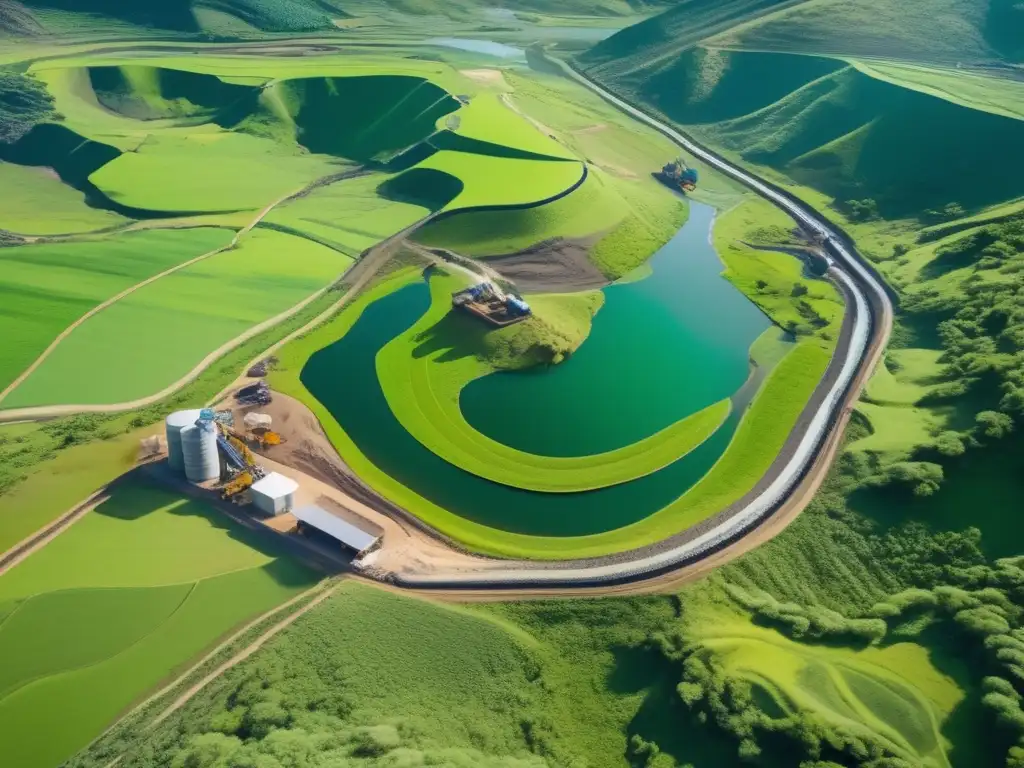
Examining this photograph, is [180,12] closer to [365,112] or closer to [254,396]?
[365,112]

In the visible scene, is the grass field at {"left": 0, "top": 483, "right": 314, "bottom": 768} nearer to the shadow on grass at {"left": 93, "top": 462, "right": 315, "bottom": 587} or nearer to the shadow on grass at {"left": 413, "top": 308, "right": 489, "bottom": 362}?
the shadow on grass at {"left": 93, "top": 462, "right": 315, "bottom": 587}

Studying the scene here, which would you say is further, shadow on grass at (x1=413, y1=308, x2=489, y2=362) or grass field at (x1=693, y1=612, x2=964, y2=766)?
shadow on grass at (x1=413, y1=308, x2=489, y2=362)

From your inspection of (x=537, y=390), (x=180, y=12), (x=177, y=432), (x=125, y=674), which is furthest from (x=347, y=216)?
(x=180, y=12)

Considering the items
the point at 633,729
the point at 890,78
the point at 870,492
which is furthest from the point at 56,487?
the point at 890,78

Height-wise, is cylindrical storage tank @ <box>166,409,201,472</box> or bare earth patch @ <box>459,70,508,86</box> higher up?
bare earth patch @ <box>459,70,508,86</box>

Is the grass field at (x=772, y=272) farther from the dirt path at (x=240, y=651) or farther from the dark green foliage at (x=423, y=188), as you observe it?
the dirt path at (x=240, y=651)

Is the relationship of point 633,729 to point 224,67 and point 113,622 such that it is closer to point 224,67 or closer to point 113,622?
point 113,622

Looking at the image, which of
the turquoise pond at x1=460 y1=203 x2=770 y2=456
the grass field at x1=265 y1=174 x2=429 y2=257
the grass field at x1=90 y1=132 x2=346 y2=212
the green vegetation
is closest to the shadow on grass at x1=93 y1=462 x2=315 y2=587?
the green vegetation

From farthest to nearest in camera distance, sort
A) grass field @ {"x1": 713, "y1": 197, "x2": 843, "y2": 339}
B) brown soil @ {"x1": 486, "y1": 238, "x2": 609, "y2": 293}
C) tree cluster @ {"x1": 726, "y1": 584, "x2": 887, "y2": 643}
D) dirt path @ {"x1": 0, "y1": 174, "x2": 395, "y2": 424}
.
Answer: brown soil @ {"x1": 486, "y1": 238, "x2": 609, "y2": 293} < grass field @ {"x1": 713, "y1": 197, "x2": 843, "y2": 339} < dirt path @ {"x1": 0, "y1": 174, "x2": 395, "y2": 424} < tree cluster @ {"x1": 726, "y1": 584, "x2": 887, "y2": 643}
